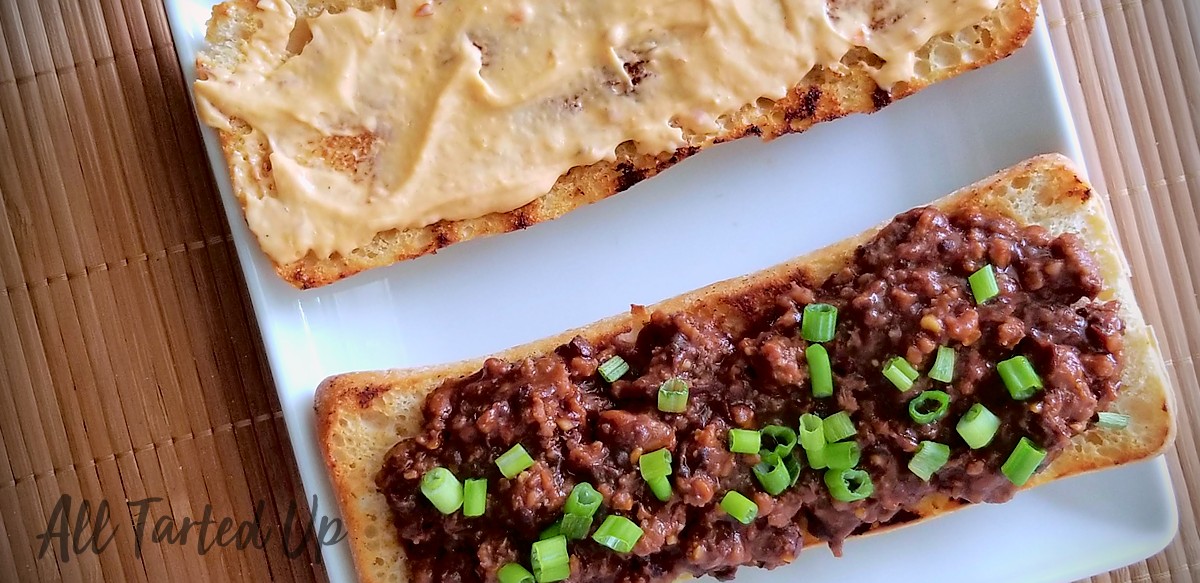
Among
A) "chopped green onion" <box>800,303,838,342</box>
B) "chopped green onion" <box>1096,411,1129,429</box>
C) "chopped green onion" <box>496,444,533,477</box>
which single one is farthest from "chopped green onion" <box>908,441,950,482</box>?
"chopped green onion" <box>496,444,533,477</box>

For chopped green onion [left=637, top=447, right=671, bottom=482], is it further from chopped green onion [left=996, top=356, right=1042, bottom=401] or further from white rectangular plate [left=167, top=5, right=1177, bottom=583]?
chopped green onion [left=996, top=356, right=1042, bottom=401]

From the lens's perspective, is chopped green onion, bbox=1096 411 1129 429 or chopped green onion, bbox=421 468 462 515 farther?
chopped green onion, bbox=1096 411 1129 429

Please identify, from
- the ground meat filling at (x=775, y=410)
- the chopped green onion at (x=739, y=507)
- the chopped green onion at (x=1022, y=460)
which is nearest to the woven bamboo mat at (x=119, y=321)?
the ground meat filling at (x=775, y=410)

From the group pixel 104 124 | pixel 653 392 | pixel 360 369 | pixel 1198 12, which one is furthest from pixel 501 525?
pixel 1198 12

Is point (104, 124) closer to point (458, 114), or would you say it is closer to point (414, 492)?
point (458, 114)

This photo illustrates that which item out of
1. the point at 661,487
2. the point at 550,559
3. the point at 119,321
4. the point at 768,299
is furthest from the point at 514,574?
the point at 119,321
